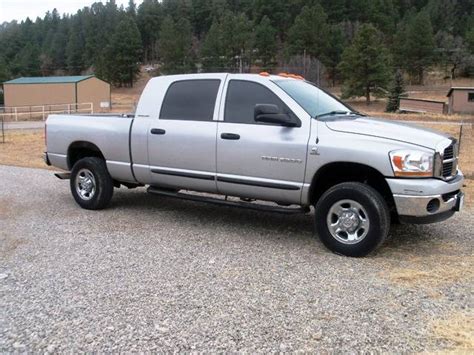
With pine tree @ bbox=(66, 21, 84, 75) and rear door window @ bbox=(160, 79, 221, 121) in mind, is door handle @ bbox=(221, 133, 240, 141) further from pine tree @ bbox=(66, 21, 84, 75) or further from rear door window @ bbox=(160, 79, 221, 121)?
pine tree @ bbox=(66, 21, 84, 75)

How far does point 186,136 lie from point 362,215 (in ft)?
7.81

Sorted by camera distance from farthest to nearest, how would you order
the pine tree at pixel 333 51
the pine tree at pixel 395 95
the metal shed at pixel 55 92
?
the pine tree at pixel 333 51 < the metal shed at pixel 55 92 < the pine tree at pixel 395 95

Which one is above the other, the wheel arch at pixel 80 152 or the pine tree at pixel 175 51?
the pine tree at pixel 175 51

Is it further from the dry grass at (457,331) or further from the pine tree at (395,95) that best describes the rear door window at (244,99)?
the pine tree at (395,95)

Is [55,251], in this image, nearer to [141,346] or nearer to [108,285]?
[108,285]

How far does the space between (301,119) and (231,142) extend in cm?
89

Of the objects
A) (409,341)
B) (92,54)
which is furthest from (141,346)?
(92,54)

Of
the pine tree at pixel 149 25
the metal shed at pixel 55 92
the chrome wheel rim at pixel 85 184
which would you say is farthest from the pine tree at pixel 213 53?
the chrome wheel rim at pixel 85 184

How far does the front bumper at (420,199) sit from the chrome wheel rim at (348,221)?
0.37 meters

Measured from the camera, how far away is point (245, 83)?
632 cm

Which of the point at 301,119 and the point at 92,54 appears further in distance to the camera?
the point at 92,54

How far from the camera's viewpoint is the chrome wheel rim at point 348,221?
17.6ft

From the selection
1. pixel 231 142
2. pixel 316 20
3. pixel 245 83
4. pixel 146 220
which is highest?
pixel 316 20

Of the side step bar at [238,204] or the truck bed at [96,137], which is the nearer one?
the side step bar at [238,204]
